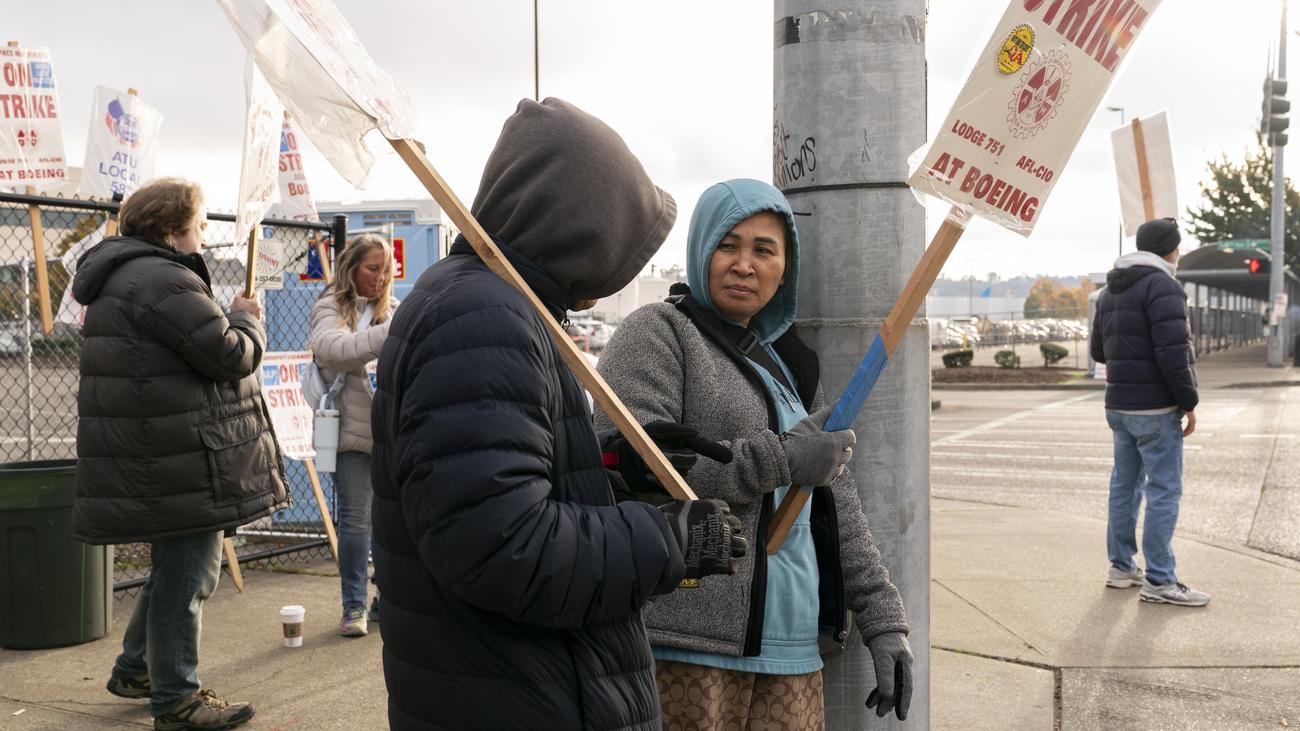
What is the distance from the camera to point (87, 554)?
5184 millimetres

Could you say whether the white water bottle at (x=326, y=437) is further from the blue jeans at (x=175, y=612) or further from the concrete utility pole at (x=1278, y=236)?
the concrete utility pole at (x=1278, y=236)

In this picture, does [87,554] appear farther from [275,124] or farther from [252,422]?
[275,124]

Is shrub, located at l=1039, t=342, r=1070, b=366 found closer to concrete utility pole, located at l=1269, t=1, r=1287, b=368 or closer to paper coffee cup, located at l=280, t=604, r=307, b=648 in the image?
concrete utility pole, located at l=1269, t=1, r=1287, b=368

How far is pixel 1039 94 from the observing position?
7.30 ft

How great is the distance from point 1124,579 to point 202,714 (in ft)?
16.1

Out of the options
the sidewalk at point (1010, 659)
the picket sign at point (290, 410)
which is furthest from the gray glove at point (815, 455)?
the picket sign at point (290, 410)

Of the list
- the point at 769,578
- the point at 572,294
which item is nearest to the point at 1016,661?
the point at 769,578

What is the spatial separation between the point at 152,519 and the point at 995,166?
3.10 m

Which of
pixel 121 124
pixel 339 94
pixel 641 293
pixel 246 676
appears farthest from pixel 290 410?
pixel 641 293

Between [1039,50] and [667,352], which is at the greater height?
[1039,50]

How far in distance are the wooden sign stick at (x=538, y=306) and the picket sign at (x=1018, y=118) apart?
509mm

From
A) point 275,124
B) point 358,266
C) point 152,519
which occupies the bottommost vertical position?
point 152,519

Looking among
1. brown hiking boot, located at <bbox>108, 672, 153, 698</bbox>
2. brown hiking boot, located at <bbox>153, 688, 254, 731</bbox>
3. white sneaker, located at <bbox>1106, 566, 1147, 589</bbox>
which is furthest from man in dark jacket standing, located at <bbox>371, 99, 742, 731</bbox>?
white sneaker, located at <bbox>1106, 566, 1147, 589</bbox>

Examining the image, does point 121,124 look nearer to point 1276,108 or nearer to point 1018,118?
point 1018,118
